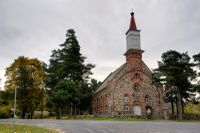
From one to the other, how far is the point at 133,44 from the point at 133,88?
933 cm

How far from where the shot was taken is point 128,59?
54844 mm

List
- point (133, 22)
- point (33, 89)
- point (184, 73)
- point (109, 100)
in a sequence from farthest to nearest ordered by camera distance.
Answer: point (133, 22) → point (109, 100) → point (33, 89) → point (184, 73)

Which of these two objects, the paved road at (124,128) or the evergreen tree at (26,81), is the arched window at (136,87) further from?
the paved road at (124,128)

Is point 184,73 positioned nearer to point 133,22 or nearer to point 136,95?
point 136,95

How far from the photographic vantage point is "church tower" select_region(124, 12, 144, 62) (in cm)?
5422

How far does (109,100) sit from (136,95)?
5.94 metres

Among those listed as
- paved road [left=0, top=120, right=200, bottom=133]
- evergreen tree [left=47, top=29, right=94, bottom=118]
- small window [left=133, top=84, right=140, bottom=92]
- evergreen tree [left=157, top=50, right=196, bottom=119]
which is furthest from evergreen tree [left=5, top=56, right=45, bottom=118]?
paved road [left=0, top=120, right=200, bottom=133]


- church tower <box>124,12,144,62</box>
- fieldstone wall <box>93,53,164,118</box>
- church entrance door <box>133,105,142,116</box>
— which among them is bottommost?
church entrance door <box>133,105,142,116</box>

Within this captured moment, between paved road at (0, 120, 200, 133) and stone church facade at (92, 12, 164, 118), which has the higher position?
stone church facade at (92, 12, 164, 118)

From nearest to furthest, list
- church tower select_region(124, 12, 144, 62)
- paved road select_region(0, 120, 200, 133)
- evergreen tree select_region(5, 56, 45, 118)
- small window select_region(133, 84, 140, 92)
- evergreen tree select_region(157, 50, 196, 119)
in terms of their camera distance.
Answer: paved road select_region(0, 120, 200, 133), evergreen tree select_region(157, 50, 196, 119), evergreen tree select_region(5, 56, 45, 118), church tower select_region(124, 12, 144, 62), small window select_region(133, 84, 140, 92)

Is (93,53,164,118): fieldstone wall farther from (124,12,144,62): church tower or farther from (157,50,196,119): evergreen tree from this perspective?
(157,50,196,119): evergreen tree

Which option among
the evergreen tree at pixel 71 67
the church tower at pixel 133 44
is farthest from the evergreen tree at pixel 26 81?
the church tower at pixel 133 44

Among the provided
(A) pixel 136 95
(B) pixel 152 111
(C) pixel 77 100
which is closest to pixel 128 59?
(A) pixel 136 95

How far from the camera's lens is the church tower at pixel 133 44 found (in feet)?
178
